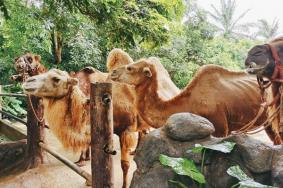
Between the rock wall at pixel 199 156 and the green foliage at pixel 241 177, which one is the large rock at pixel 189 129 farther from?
the green foliage at pixel 241 177

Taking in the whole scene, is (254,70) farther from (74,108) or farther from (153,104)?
(74,108)

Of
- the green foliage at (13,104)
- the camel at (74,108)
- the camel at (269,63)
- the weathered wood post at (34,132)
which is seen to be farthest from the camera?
the green foliage at (13,104)

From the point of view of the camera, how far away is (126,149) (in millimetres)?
4238

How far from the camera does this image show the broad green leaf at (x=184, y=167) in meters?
2.35

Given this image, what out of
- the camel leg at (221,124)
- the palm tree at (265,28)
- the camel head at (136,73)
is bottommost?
the camel leg at (221,124)

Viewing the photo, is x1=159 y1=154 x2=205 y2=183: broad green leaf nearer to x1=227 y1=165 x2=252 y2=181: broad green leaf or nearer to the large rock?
x1=227 y1=165 x2=252 y2=181: broad green leaf

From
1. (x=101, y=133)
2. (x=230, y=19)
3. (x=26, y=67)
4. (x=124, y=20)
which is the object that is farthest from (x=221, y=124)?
(x=230, y=19)

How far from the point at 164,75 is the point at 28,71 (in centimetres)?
233

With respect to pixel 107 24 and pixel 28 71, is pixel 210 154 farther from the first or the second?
pixel 28 71

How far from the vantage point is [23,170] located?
5.30 metres

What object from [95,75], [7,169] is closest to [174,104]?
[95,75]

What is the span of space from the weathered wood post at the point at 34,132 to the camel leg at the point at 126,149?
1552mm

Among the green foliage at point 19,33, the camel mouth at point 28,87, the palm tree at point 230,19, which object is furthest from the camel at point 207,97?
the palm tree at point 230,19

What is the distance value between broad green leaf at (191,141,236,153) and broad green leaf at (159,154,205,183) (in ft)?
0.38
